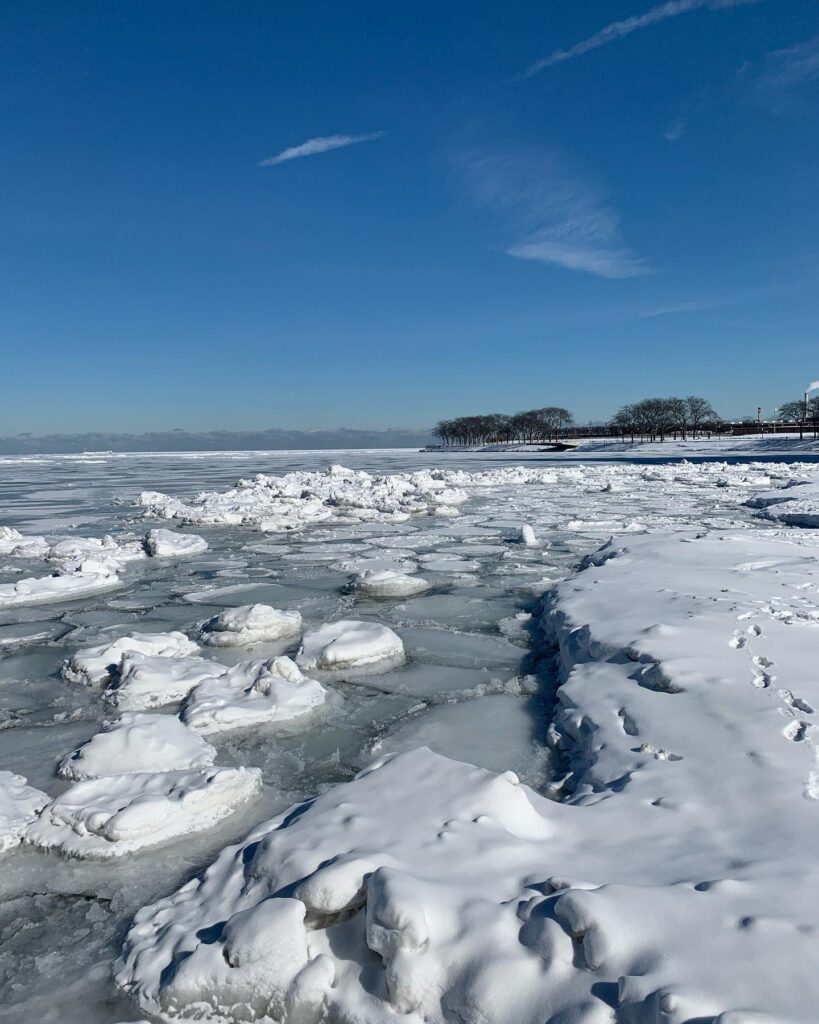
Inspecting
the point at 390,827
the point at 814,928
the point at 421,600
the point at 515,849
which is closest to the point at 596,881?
the point at 515,849

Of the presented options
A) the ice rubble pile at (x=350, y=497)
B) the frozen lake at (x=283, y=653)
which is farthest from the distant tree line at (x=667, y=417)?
the frozen lake at (x=283, y=653)

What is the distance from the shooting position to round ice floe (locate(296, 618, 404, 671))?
15.1ft

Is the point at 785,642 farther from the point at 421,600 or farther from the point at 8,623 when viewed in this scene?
the point at 8,623

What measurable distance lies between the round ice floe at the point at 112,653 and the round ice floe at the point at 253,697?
0.81m

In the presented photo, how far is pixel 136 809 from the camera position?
2.69m

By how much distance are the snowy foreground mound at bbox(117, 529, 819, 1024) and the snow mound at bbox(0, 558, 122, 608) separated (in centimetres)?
550

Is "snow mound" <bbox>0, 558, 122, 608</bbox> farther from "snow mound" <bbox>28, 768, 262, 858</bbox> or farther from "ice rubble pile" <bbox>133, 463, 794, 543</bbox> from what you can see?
"snow mound" <bbox>28, 768, 262, 858</bbox>

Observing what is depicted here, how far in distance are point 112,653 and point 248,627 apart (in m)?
1.03

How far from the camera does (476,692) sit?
4.20m

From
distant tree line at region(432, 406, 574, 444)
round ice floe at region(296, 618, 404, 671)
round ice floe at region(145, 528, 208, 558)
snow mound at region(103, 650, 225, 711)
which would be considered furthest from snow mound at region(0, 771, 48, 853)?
distant tree line at region(432, 406, 574, 444)

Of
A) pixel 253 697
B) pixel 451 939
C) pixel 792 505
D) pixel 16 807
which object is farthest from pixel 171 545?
pixel 792 505

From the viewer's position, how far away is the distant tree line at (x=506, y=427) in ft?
316

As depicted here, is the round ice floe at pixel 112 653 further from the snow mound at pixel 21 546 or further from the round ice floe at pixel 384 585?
the snow mound at pixel 21 546

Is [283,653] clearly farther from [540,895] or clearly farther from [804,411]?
[804,411]
